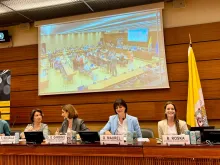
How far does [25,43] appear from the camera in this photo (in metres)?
4.98

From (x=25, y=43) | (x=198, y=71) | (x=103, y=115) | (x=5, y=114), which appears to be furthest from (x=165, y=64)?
(x=5, y=114)

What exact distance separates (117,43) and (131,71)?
56 centimetres

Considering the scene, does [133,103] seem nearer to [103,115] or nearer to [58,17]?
[103,115]

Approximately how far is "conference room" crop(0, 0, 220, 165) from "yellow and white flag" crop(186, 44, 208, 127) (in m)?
0.01

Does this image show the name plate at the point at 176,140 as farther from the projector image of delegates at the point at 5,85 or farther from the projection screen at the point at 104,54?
the projector image of delegates at the point at 5,85

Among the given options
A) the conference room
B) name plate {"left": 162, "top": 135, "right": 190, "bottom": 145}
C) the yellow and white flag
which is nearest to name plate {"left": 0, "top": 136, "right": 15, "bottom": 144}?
Answer: the conference room

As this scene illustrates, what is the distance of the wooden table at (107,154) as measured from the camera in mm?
1953

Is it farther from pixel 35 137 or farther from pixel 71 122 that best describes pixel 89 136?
pixel 71 122

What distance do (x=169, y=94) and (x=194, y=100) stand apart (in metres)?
0.45

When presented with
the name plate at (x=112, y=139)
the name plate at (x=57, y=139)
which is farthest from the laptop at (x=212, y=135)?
the name plate at (x=57, y=139)

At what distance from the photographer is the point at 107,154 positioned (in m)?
2.15

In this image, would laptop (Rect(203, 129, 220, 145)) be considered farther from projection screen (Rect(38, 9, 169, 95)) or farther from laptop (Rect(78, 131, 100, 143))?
projection screen (Rect(38, 9, 169, 95))

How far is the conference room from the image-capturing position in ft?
12.8

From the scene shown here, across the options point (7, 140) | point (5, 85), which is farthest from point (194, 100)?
point (5, 85)
